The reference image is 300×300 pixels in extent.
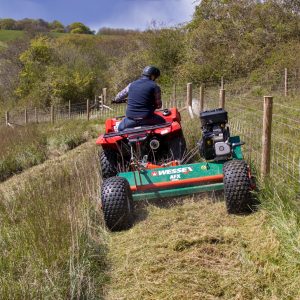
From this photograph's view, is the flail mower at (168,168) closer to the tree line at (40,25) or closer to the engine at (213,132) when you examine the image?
the engine at (213,132)

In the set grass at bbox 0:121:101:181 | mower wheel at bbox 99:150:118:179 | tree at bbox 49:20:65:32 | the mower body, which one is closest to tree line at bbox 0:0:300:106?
grass at bbox 0:121:101:181

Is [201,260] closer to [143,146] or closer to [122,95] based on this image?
[143,146]

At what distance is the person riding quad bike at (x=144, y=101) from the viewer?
554 centimetres

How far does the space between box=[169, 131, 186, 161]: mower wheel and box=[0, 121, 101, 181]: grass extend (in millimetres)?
5865

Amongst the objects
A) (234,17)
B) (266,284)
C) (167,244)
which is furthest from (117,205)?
(234,17)

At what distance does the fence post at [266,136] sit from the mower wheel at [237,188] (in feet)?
1.49

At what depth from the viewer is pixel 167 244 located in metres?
3.89

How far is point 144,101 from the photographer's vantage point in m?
5.54

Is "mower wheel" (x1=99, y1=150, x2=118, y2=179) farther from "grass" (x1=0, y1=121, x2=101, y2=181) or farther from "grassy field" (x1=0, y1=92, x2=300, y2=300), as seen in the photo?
"grass" (x1=0, y1=121, x2=101, y2=181)

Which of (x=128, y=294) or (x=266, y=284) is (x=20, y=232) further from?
(x=266, y=284)

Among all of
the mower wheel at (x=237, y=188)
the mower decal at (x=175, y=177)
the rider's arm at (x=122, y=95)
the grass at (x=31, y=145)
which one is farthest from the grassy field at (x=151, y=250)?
the grass at (x=31, y=145)

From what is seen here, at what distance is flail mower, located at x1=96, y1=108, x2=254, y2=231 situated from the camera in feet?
14.3

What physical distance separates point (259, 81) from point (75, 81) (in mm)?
17039

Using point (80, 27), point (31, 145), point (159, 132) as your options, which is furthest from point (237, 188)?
point (80, 27)
